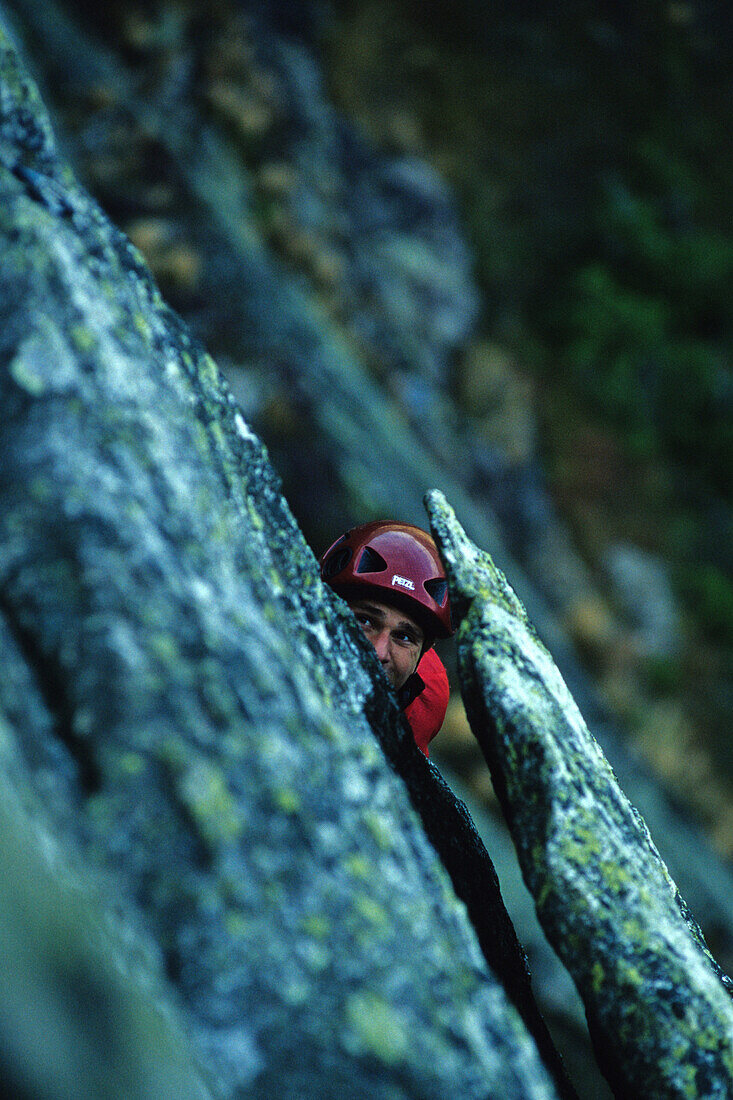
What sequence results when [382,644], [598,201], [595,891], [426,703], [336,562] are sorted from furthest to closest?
[598,201] → [426,703] → [336,562] → [382,644] → [595,891]

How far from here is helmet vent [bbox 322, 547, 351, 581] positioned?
562 centimetres

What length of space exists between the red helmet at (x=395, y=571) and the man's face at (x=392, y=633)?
8cm

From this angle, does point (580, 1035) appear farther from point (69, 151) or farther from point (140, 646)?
point (69, 151)

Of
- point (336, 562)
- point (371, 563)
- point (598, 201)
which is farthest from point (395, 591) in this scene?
point (598, 201)

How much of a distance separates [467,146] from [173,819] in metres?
23.0

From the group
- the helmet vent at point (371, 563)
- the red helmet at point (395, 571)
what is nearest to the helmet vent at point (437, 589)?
the red helmet at point (395, 571)

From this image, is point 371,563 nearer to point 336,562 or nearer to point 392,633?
point 336,562

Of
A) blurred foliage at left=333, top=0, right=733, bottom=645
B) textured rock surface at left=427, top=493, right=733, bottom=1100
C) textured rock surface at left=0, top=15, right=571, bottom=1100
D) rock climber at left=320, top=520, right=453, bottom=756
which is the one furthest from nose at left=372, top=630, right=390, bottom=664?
blurred foliage at left=333, top=0, right=733, bottom=645

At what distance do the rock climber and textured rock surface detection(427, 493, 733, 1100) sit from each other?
151 centimetres

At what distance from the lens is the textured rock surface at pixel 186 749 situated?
2512 millimetres

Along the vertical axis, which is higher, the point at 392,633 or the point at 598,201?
the point at 598,201

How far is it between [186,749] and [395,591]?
2960 mm

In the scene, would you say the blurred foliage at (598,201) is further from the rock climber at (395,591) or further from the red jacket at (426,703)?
the rock climber at (395,591)

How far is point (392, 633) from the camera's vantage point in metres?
5.65
